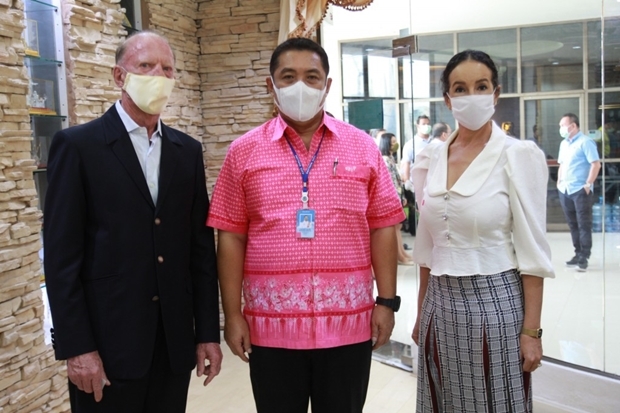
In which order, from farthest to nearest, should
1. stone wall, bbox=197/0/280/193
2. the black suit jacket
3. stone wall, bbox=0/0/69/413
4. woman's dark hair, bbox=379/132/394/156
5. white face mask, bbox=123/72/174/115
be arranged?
1. woman's dark hair, bbox=379/132/394/156
2. stone wall, bbox=197/0/280/193
3. stone wall, bbox=0/0/69/413
4. white face mask, bbox=123/72/174/115
5. the black suit jacket

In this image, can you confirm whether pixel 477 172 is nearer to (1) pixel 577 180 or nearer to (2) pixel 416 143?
(1) pixel 577 180

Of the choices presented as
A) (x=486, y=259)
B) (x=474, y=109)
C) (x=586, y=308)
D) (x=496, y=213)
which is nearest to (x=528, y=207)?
(x=496, y=213)

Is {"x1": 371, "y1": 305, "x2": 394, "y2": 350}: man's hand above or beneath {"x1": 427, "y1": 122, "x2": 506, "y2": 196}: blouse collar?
beneath

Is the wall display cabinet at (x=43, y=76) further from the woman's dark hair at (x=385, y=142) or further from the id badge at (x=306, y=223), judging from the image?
the woman's dark hair at (x=385, y=142)

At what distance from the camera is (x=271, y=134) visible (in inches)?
75.6

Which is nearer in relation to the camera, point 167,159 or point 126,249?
point 126,249

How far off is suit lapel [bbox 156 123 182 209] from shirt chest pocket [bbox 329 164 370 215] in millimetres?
484

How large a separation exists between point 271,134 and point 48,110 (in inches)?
62.9

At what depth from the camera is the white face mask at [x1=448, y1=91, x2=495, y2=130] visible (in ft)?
6.09

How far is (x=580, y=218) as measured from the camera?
341 centimetres

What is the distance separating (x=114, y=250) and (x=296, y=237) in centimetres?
53

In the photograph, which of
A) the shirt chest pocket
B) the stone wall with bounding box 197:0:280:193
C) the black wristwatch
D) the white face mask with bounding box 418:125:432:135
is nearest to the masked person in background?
the shirt chest pocket

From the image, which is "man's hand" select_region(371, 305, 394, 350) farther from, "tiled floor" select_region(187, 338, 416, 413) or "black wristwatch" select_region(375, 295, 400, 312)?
"tiled floor" select_region(187, 338, 416, 413)

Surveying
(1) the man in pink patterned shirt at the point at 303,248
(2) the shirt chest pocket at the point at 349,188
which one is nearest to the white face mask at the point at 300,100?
(1) the man in pink patterned shirt at the point at 303,248
